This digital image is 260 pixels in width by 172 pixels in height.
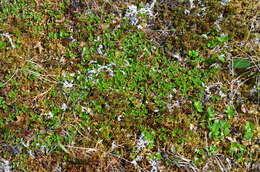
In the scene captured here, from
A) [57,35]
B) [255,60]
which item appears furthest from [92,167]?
[255,60]

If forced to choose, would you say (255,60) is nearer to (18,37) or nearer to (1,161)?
(18,37)

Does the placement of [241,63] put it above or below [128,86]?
above

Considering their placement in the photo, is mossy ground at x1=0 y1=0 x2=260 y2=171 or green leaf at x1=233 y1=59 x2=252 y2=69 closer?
mossy ground at x1=0 y1=0 x2=260 y2=171

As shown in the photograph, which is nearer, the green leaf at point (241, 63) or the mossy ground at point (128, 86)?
the mossy ground at point (128, 86)
